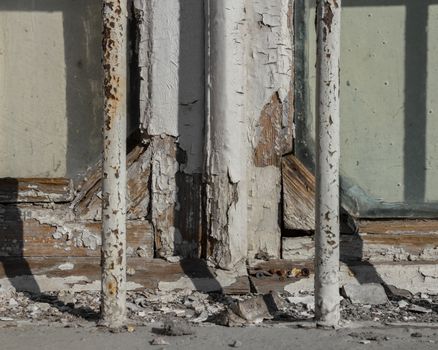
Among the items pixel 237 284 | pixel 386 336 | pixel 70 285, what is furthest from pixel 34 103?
pixel 386 336

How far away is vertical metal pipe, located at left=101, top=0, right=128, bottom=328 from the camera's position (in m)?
3.93

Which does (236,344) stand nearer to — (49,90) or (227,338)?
(227,338)

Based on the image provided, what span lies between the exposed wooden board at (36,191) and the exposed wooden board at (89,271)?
0.93ft

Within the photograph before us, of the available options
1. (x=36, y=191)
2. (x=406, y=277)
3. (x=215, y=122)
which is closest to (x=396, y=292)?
(x=406, y=277)

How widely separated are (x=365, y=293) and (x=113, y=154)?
136 cm

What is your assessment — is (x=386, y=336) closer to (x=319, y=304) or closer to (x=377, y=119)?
(x=319, y=304)

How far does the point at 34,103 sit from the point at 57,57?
0.81 ft

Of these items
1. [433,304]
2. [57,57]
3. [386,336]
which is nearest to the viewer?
[386,336]

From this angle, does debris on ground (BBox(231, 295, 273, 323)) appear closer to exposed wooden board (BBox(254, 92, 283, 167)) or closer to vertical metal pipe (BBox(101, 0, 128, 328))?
vertical metal pipe (BBox(101, 0, 128, 328))

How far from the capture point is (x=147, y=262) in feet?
14.9

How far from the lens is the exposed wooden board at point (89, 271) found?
452 centimetres

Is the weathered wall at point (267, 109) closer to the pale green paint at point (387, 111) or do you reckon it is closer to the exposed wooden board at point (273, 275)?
the exposed wooden board at point (273, 275)

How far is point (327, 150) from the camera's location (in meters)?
3.91

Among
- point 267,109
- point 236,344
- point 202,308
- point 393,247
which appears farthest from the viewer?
point 393,247
